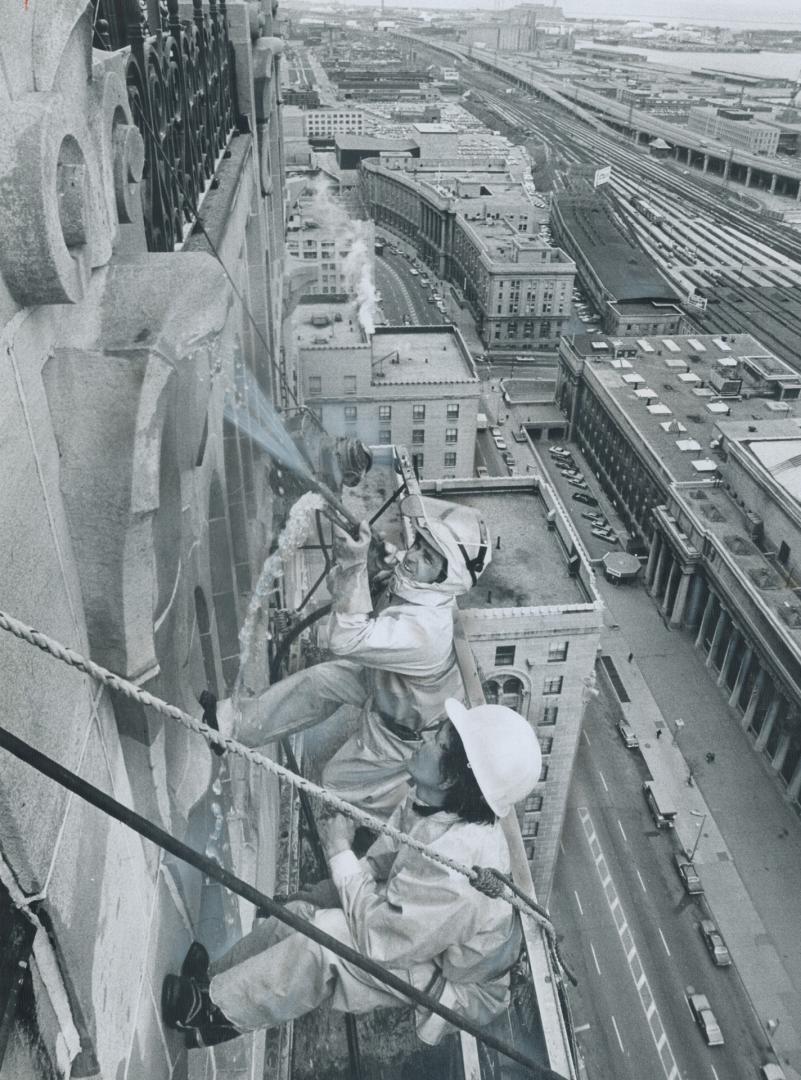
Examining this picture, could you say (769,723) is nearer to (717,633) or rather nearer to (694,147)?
(717,633)

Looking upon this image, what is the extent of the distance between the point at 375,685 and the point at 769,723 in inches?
1235

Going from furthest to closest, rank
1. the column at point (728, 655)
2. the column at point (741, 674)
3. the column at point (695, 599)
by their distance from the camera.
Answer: the column at point (695, 599) → the column at point (728, 655) → the column at point (741, 674)

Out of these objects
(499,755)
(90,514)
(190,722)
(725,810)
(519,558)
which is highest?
(90,514)

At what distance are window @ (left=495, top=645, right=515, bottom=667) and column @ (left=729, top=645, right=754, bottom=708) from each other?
17.2m

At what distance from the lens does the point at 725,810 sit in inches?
1240

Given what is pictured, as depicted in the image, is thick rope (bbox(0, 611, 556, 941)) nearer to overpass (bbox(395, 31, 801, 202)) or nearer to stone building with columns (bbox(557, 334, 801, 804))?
stone building with columns (bbox(557, 334, 801, 804))

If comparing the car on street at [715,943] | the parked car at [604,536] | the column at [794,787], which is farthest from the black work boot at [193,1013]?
the parked car at [604,536]

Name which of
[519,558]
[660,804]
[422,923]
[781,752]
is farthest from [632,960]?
[422,923]

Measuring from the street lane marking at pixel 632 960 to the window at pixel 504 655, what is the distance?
33.7 feet

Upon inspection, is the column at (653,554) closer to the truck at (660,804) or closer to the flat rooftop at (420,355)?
the flat rooftop at (420,355)

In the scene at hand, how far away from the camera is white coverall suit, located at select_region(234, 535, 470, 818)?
244 inches

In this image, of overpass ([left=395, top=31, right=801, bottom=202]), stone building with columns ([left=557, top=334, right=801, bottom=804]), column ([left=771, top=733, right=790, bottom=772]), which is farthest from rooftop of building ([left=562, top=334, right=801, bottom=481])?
overpass ([left=395, top=31, right=801, bottom=202])

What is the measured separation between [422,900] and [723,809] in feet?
99.4

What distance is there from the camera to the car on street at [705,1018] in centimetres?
2367
